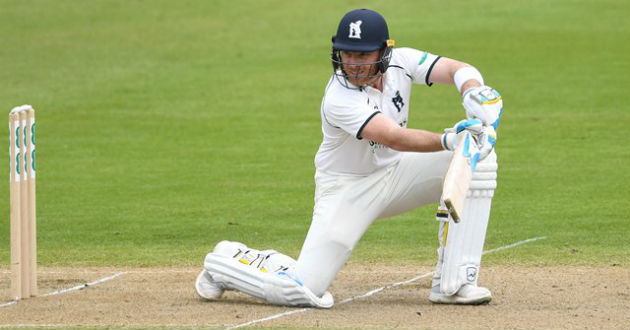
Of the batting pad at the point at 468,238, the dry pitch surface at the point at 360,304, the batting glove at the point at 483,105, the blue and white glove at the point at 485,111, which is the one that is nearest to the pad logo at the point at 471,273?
the batting pad at the point at 468,238

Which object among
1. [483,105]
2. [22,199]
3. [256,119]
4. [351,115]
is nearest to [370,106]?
[351,115]

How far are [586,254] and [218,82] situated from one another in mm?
10848

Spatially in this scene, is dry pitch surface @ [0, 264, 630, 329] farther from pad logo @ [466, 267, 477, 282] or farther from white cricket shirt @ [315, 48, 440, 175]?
white cricket shirt @ [315, 48, 440, 175]

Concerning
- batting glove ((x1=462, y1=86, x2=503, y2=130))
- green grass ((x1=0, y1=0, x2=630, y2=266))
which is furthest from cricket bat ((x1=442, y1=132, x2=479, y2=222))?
green grass ((x1=0, y1=0, x2=630, y2=266))

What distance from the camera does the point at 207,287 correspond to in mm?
6953

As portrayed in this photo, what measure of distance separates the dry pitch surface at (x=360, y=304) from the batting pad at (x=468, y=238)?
6.6 inches

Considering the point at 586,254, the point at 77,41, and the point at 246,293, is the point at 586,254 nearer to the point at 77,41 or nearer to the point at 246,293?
the point at 246,293

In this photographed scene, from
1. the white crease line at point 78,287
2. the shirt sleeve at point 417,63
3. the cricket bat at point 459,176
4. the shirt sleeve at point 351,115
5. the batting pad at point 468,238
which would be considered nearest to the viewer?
the cricket bat at point 459,176

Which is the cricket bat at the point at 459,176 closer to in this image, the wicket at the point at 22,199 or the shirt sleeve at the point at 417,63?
the shirt sleeve at the point at 417,63

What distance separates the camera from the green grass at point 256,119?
943cm

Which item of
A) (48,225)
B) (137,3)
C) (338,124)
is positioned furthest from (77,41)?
(338,124)

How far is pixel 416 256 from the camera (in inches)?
334

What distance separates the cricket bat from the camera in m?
6.07

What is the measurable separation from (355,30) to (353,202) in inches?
38.7
